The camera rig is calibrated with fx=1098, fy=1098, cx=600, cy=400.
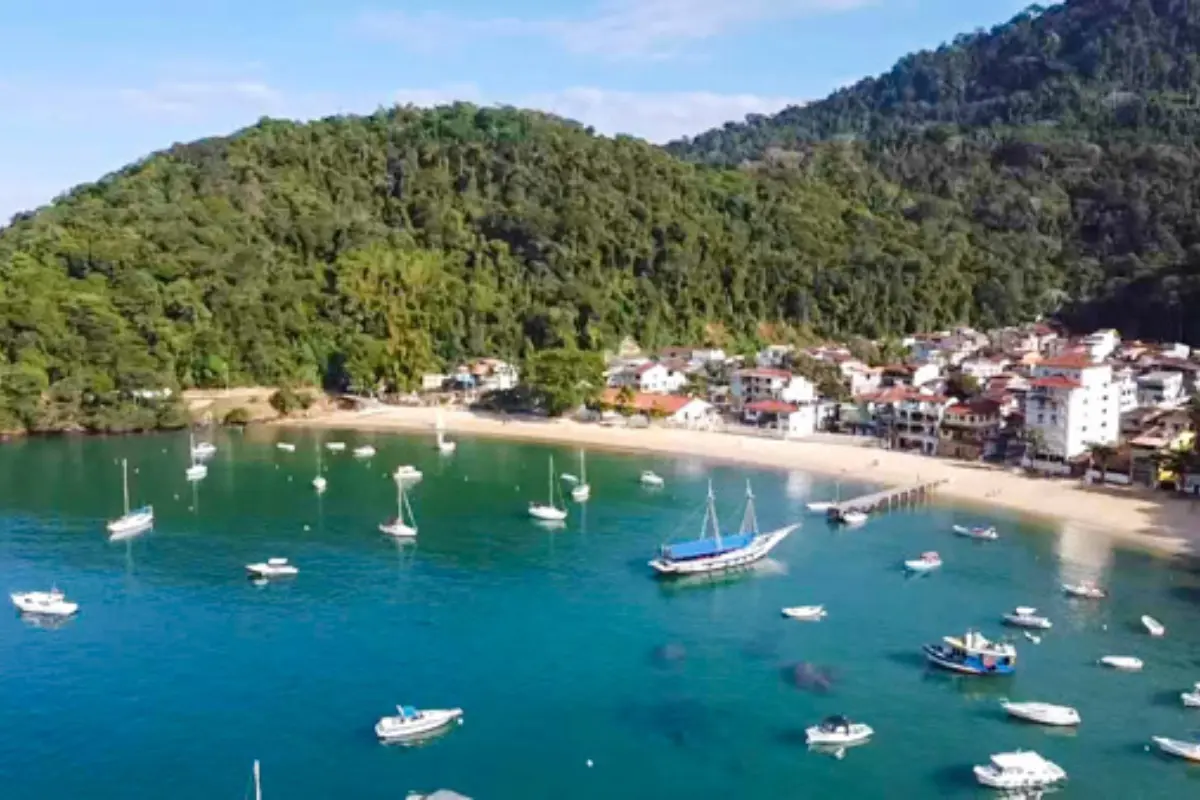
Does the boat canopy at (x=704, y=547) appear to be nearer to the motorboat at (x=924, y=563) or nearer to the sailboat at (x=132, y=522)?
the motorboat at (x=924, y=563)

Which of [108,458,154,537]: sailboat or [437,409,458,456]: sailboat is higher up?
[437,409,458,456]: sailboat

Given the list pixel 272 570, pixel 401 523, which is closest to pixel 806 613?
pixel 401 523

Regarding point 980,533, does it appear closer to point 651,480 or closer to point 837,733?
point 651,480

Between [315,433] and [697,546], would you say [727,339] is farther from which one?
[697,546]

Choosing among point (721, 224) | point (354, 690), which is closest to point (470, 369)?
point (721, 224)

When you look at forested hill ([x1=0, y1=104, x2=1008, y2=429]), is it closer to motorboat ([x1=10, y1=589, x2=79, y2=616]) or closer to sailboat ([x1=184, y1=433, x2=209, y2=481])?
sailboat ([x1=184, y1=433, x2=209, y2=481])

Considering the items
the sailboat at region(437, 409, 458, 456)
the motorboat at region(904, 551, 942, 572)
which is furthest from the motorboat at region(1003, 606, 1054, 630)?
the sailboat at region(437, 409, 458, 456)

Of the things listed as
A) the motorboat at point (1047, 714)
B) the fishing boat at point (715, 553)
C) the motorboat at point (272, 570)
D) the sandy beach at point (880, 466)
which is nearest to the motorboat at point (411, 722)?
the motorboat at point (272, 570)
